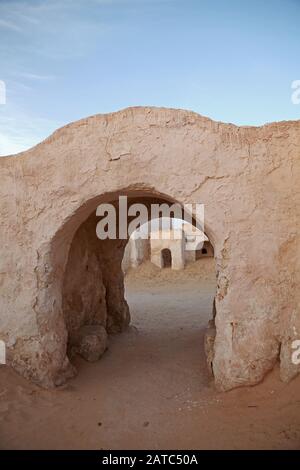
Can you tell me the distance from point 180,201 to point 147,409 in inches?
93.8

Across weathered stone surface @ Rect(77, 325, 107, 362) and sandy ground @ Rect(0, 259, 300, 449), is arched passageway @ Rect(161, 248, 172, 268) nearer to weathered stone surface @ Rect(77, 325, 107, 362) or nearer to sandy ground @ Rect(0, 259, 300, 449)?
sandy ground @ Rect(0, 259, 300, 449)

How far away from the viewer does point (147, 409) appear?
3.86 meters

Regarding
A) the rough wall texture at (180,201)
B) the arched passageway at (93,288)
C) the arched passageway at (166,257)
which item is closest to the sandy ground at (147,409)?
the rough wall texture at (180,201)

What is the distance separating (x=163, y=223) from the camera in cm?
1803

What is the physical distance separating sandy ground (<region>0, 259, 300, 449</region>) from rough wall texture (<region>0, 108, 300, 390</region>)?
24cm

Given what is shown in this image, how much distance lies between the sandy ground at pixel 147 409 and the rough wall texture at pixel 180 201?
0.24 meters

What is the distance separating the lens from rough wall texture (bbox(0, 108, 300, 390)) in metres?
3.77

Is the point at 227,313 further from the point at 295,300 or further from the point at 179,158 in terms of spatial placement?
the point at 179,158

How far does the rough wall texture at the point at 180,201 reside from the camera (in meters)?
3.77

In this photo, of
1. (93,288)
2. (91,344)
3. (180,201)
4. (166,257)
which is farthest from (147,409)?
(166,257)

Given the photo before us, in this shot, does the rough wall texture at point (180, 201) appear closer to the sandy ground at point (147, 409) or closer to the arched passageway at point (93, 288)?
the sandy ground at point (147, 409)

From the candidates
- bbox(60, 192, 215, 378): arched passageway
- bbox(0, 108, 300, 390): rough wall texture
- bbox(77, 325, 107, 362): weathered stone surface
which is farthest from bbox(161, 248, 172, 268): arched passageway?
bbox(0, 108, 300, 390): rough wall texture

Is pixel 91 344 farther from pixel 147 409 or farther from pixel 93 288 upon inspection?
pixel 147 409
